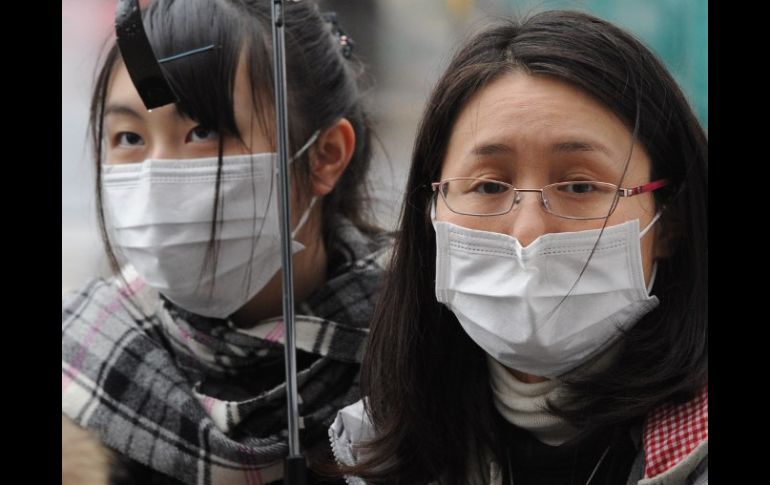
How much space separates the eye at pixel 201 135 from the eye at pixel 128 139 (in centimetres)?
8

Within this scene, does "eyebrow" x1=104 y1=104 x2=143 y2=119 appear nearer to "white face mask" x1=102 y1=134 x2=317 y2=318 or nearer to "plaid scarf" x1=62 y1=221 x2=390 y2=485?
"white face mask" x1=102 y1=134 x2=317 y2=318

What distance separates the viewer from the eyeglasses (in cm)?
132

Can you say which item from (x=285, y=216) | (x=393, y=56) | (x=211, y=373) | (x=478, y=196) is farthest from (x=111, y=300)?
(x=478, y=196)

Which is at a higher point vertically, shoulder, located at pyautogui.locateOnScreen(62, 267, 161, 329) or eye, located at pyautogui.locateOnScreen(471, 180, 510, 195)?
eye, located at pyautogui.locateOnScreen(471, 180, 510, 195)

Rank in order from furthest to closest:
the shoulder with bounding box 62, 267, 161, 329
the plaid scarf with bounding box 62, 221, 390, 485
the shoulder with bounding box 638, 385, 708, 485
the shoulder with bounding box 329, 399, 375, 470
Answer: the shoulder with bounding box 62, 267, 161, 329 < the plaid scarf with bounding box 62, 221, 390, 485 < the shoulder with bounding box 329, 399, 375, 470 < the shoulder with bounding box 638, 385, 708, 485

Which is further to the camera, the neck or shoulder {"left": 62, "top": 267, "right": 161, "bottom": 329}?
shoulder {"left": 62, "top": 267, "right": 161, "bottom": 329}

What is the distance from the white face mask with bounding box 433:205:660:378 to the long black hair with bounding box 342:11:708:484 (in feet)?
0.14

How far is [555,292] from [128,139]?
0.77 m

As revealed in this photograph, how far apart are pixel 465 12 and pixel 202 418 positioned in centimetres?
76

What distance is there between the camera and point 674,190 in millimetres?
1360

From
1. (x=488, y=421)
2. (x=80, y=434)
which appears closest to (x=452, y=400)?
(x=488, y=421)

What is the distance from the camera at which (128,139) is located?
5.73 feet

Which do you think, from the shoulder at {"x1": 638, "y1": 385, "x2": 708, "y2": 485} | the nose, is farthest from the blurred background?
the shoulder at {"x1": 638, "y1": 385, "x2": 708, "y2": 485}
